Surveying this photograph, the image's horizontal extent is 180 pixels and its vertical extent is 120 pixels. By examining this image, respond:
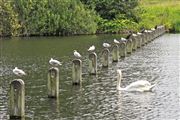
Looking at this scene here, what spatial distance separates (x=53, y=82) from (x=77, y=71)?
162 inches

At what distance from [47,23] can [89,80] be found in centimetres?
5347

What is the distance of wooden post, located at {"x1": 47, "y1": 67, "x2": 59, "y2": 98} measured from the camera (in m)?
21.0

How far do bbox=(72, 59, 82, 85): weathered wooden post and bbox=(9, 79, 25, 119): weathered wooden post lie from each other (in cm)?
759

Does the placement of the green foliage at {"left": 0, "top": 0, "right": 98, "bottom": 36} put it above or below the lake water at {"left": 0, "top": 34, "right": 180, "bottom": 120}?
above

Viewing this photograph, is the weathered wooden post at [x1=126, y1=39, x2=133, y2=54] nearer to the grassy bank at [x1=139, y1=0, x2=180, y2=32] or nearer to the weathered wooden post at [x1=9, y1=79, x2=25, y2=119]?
the weathered wooden post at [x1=9, y1=79, x2=25, y2=119]

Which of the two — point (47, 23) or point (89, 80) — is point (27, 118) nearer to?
point (89, 80)

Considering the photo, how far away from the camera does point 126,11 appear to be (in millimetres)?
96188

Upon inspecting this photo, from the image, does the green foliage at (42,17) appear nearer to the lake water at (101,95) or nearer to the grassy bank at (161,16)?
the grassy bank at (161,16)

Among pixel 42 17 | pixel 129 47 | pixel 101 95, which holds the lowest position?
pixel 101 95

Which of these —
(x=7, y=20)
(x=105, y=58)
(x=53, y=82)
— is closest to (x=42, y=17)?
(x=7, y=20)

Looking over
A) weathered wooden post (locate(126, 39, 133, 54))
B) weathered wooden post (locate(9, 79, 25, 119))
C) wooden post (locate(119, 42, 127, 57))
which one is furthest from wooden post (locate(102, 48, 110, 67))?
weathered wooden post (locate(9, 79, 25, 119))

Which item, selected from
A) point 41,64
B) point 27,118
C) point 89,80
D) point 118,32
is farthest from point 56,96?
point 118,32

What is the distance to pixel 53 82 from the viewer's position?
21125mm

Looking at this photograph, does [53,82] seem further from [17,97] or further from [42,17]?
[42,17]
